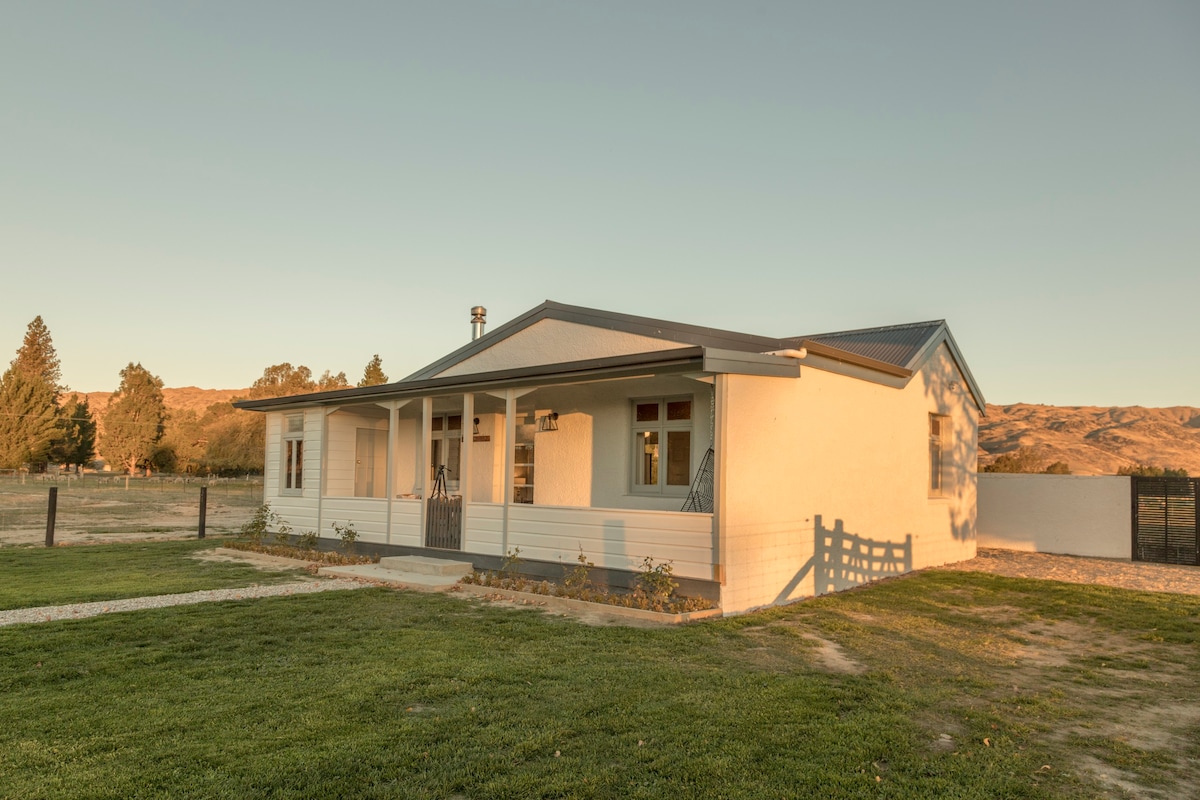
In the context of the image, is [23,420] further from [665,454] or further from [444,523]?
[665,454]

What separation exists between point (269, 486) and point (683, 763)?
571 inches

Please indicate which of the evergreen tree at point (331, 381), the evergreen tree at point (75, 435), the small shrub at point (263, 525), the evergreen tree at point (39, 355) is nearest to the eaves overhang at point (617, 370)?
the small shrub at point (263, 525)

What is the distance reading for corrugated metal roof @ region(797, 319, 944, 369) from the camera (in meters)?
13.1

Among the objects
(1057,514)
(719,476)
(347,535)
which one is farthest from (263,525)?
(1057,514)

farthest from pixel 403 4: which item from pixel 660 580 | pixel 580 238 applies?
pixel 660 580

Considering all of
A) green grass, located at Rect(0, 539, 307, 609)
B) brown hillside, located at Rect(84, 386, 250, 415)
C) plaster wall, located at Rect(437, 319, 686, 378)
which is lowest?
green grass, located at Rect(0, 539, 307, 609)

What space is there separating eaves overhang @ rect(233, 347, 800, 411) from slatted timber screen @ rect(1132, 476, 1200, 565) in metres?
10.3

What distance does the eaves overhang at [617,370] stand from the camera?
8.38 meters

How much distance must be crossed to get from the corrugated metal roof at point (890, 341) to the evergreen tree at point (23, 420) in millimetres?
65473

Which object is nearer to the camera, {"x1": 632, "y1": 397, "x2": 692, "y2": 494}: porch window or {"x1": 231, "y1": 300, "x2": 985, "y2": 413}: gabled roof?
{"x1": 231, "y1": 300, "x2": 985, "y2": 413}: gabled roof

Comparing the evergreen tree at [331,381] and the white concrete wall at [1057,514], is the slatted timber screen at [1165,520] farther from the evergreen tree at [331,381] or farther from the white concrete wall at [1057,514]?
the evergreen tree at [331,381]

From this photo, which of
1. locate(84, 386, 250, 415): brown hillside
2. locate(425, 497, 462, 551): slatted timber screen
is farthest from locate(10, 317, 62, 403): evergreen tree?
locate(425, 497, 462, 551): slatted timber screen

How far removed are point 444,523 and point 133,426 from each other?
2612 inches

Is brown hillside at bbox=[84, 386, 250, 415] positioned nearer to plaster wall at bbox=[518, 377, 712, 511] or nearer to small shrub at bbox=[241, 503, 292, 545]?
small shrub at bbox=[241, 503, 292, 545]
